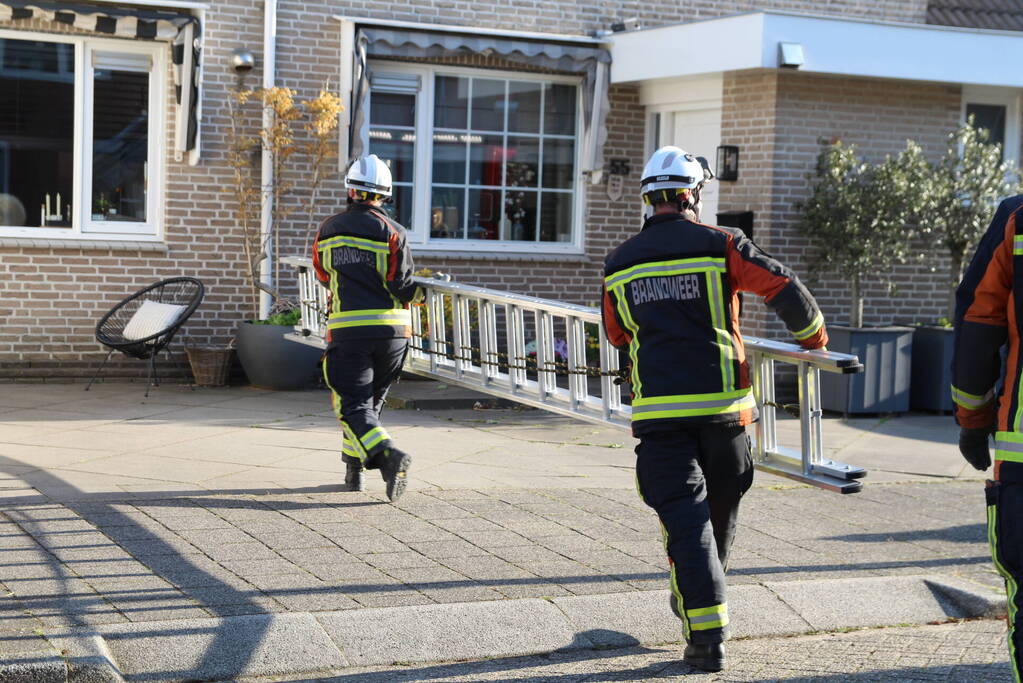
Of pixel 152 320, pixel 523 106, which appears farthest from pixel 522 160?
pixel 152 320

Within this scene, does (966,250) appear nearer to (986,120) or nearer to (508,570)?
(986,120)

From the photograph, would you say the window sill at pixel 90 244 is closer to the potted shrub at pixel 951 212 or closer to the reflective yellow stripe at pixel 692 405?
the potted shrub at pixel 951 212

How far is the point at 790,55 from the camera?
35.5 ft

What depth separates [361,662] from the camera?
481cm

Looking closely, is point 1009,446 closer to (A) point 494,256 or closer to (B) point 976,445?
(B) point 976,445

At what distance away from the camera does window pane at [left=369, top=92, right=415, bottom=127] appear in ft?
40.6

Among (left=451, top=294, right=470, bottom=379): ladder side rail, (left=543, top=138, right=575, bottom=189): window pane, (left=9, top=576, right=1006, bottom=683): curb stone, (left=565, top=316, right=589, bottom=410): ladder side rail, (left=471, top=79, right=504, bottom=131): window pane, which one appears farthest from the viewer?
(left=543, top=138, right=575, bottom=189): window pane

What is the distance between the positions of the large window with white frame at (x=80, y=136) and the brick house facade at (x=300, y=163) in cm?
12

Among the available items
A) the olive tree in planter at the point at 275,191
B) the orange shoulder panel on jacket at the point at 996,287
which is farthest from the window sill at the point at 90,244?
the orange shoulder panel on jacket at the point at 996,287

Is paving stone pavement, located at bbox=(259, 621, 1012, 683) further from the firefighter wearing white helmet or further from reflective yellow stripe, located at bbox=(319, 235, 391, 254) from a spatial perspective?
reflective yellow stripe, located at bbox=(319, 235, 391, 254)

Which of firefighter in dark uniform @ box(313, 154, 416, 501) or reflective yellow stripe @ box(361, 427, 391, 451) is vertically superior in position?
firefighter in dark uniform @ box(313, 154, 416, 501)

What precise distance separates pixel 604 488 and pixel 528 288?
5365 millimetres

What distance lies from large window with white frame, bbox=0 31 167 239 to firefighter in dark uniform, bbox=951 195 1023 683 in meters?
8.99

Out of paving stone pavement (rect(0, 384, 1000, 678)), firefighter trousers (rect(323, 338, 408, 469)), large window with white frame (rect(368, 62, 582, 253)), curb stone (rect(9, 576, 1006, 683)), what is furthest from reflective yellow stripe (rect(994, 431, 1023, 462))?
large window with white frame (rect(368, 62, 582, 253))
